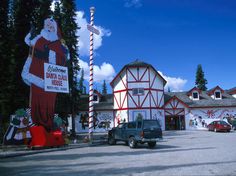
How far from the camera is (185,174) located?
30.9ft

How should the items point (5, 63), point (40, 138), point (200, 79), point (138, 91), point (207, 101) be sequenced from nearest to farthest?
point (40, 138) → point (5, 63) → point (138, 91) → point (207, 101) → point (200, 79)

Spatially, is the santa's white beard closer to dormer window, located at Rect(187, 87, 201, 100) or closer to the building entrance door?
the building entrance door

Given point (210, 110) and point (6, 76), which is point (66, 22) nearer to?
point (6, 76)

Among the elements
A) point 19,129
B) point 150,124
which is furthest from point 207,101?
point 19,129

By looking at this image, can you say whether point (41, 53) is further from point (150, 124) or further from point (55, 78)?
point (150, 124)

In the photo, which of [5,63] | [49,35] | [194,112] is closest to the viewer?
[49,35]

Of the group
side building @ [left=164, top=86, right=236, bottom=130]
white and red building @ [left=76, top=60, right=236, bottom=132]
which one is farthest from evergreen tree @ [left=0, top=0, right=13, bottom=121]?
side building @ [left=164, top=86, right=236, bottom=130]

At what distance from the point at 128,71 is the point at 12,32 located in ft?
61.9

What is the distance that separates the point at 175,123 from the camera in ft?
146

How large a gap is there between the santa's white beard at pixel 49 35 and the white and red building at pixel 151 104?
20.5m

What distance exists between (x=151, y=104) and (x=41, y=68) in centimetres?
2353

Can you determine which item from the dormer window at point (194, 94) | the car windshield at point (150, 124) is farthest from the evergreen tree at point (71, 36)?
the dormer window at point (194, 94)

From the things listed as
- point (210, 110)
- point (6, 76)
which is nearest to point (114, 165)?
point (6, 76)

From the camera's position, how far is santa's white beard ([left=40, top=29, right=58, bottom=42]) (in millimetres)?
20756
